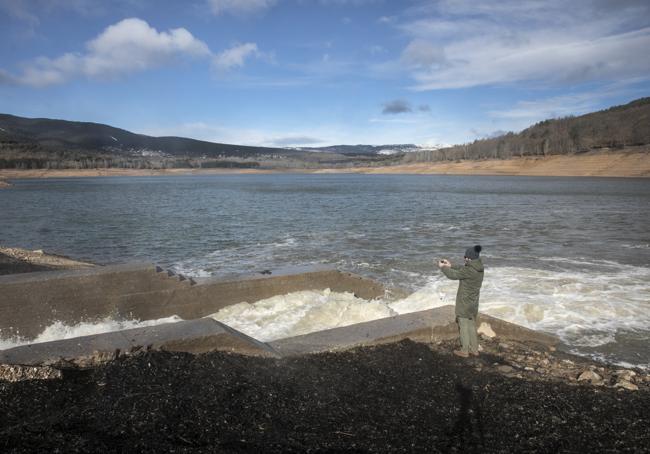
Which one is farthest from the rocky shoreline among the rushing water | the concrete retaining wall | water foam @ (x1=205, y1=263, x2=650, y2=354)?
water foam @ (x1=205, y1=263, x2=650, y2=354)

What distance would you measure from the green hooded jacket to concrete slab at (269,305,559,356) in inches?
23.1

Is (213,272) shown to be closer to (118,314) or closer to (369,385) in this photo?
(118,314)

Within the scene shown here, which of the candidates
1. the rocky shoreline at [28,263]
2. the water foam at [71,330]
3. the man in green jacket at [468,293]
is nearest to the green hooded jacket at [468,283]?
the man in green jacket at [468,293]

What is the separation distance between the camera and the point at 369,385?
605cm

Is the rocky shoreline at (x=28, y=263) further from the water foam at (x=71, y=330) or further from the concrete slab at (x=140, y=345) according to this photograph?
the concrete slab at (x=140, y=345)

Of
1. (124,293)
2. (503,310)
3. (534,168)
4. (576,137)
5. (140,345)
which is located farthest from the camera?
(576,137)

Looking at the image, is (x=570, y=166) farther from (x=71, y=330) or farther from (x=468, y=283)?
(x=71, y=330)

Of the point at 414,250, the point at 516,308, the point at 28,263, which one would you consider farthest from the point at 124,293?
the point at 414,250

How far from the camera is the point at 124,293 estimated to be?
10.1 meters

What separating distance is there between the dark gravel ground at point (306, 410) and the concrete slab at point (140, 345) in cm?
19

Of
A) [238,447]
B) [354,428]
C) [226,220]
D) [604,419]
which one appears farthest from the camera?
[226,220]

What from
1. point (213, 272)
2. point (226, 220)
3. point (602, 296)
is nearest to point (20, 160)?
point (226, 220)

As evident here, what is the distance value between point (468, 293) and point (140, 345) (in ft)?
16.0

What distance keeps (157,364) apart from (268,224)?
2455cm
